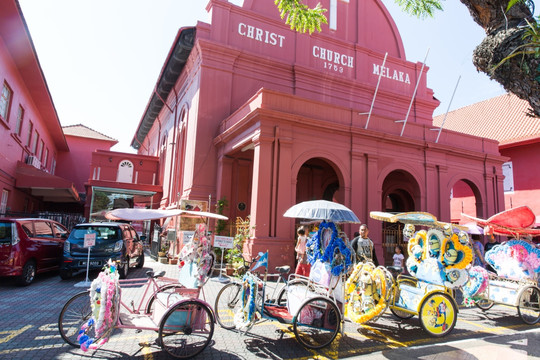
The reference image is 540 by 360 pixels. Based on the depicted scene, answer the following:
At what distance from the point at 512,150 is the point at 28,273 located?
24253 millimetres

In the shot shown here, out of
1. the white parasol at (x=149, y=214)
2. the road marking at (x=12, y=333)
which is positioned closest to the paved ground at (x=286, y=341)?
the road marking at (x=12, y=333)

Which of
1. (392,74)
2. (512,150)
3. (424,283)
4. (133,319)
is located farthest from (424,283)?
(512,150)

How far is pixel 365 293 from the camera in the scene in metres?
6.11

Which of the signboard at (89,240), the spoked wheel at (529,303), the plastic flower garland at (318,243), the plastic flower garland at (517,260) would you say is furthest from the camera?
the signboard at (89,240)

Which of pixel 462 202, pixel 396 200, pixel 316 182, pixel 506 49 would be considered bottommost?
pixel 506 49

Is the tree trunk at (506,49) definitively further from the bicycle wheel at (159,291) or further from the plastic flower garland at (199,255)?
the bicycle wheel at (159,291)

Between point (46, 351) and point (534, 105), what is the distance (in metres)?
6.75

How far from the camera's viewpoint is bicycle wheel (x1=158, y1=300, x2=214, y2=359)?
4805 mm

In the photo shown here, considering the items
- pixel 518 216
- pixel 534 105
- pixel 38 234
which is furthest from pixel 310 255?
pixel 38 234

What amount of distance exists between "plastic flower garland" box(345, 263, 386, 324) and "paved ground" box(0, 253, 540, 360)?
1.25 feet

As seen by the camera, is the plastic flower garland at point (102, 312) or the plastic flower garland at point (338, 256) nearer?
the plastic flower garland at point (102, 312)

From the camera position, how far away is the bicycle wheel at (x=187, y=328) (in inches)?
189

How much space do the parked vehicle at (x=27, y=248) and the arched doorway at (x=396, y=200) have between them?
1181 cm

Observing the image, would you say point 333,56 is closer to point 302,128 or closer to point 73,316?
point 302,128
